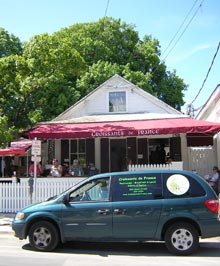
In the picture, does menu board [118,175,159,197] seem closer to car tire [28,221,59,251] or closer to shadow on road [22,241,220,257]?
shadow on road [22,241,220,257]

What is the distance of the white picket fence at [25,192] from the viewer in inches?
559

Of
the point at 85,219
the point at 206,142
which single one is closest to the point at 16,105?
the point at 206,142

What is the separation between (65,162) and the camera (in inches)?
802

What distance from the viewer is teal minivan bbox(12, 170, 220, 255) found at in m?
8.20

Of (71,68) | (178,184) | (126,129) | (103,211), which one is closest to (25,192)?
(126,129)

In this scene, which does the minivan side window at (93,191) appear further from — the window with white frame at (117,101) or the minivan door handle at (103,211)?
the window with white frame at (117,101)

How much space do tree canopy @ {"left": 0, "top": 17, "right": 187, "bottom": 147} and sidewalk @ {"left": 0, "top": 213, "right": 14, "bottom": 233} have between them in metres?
4.06

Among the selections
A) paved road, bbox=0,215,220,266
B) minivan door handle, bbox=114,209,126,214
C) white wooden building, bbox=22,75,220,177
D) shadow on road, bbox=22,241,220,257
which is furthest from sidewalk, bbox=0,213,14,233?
minivan door handle, bbox=114,209,126,214

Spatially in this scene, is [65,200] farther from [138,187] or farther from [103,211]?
[138,187]

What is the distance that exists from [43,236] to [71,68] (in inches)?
393

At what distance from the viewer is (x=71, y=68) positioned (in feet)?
56.7

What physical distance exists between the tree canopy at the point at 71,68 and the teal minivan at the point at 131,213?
8425 mm

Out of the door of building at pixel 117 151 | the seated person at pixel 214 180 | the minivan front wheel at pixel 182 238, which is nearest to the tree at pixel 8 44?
the door of building at pixel 117 151

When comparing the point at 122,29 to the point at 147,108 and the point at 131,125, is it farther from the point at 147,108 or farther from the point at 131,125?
the point at 131,125
